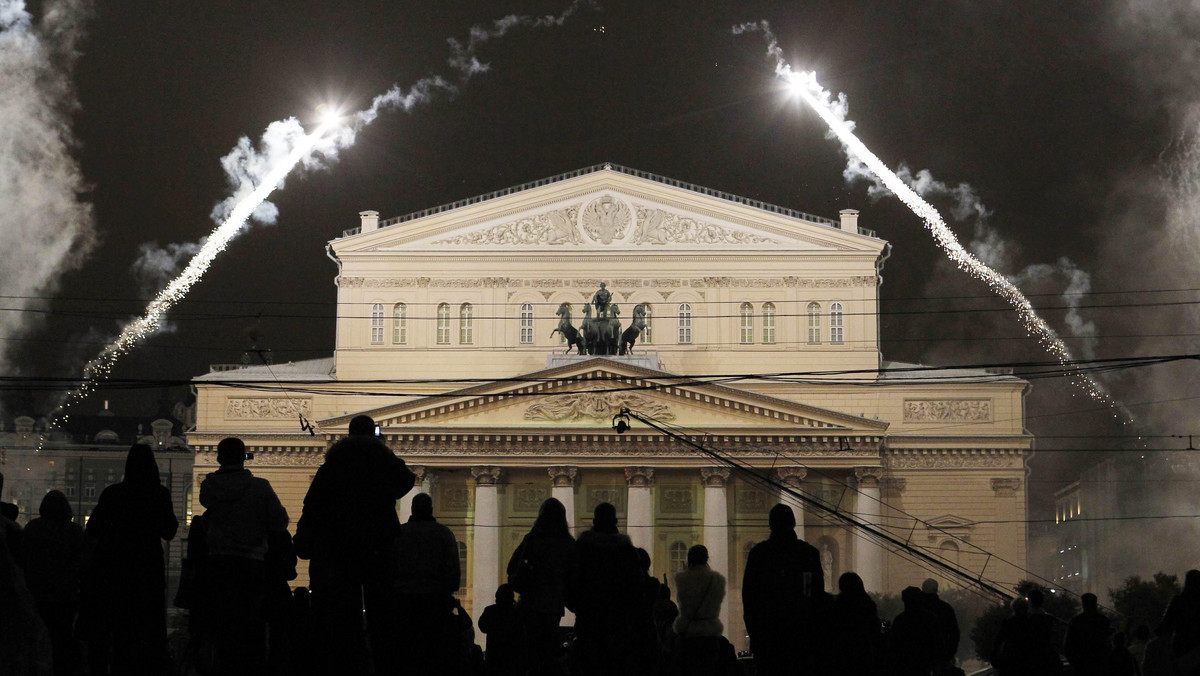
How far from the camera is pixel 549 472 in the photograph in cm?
5956

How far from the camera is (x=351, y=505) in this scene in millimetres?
14617

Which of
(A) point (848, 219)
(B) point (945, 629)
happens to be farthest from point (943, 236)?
(B) point (945, 629)

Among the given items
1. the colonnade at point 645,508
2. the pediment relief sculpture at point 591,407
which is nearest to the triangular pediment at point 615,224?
the pediment relief sculpture at point 591,407

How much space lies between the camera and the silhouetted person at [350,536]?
47.4 ft

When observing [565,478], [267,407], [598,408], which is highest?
[267,407]

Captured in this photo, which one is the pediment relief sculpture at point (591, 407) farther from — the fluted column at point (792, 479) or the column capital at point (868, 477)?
the column capital at point (868, 477)

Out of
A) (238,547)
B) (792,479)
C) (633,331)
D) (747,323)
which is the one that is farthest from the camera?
(747,323)

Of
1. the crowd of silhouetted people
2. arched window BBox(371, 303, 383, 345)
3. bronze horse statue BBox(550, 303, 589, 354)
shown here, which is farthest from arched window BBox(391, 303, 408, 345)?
the crowd of silhouetted people

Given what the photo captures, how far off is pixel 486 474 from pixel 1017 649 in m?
42.7

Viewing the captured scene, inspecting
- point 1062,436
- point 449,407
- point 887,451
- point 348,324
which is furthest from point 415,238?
point 1062,436

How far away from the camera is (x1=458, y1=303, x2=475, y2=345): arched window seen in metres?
63.7

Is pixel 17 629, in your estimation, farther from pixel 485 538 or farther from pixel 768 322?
pixel 768 322

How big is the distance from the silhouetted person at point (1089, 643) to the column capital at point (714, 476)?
40.5 m

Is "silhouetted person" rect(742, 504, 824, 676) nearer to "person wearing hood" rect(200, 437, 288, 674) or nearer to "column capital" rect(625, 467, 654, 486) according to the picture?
"person wearing hood" rect(200, 437, 288, 674)
